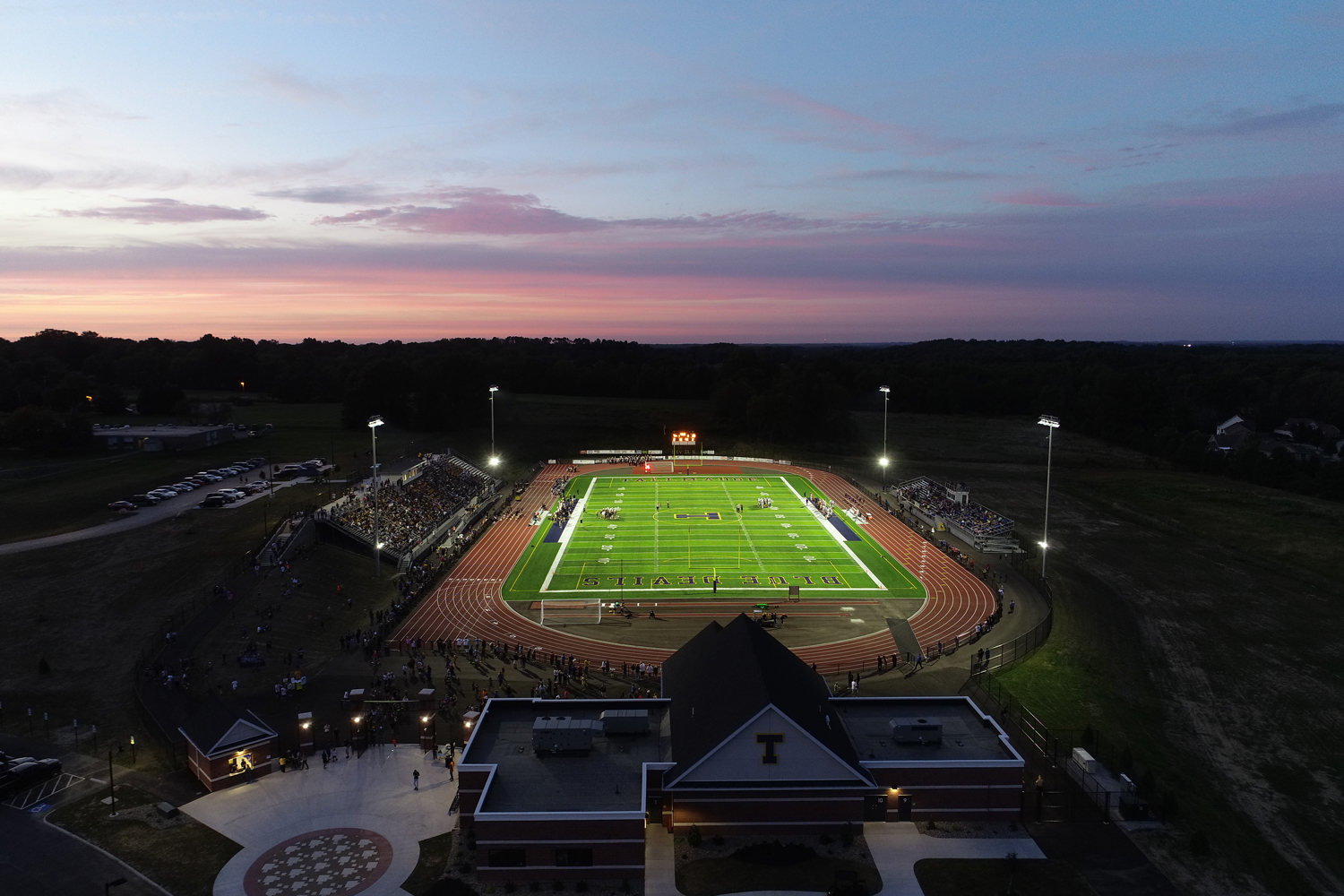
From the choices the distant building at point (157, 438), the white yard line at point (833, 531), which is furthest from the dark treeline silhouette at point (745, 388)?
the white yard line at point (833, 531)

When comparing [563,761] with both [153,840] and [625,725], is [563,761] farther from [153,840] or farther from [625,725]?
[153,840]

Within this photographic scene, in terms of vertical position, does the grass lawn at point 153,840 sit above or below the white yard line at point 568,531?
below

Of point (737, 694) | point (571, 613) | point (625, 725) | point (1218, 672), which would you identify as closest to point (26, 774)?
point (625, 725)

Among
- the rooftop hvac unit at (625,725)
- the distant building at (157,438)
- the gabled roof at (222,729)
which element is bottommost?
the gabled roof at (222,729)

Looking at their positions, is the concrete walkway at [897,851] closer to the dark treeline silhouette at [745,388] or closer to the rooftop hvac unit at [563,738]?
the rooftop hvac unit at [563,738]

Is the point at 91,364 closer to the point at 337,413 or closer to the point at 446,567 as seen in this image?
the point at 337,413
